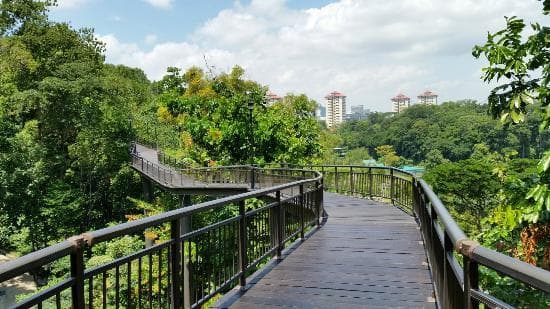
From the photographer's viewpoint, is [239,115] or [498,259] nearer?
[498,259]

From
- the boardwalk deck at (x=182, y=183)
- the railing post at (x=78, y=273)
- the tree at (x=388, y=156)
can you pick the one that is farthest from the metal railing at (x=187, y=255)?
the tree at (x=388, y=156)

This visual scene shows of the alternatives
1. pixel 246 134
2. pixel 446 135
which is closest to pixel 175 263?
pixel 246 134

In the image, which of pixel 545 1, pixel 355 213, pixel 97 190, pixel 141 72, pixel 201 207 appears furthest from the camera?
pixel 141 72

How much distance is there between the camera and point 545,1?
181 inches

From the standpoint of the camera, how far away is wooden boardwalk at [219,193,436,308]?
15.4 feet

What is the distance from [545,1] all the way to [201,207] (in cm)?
400

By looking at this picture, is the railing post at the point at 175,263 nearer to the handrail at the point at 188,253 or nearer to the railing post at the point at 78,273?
the handrail at the point at 188,253

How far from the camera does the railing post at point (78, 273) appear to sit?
2422 millimetres

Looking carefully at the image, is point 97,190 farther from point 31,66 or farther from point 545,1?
point 545,1

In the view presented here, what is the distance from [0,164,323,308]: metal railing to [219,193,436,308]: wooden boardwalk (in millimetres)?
325

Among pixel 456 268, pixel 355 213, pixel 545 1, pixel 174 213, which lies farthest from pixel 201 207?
pixel 355 213

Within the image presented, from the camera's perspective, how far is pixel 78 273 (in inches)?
97.6

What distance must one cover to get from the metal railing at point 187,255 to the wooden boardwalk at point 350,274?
33 centimetres

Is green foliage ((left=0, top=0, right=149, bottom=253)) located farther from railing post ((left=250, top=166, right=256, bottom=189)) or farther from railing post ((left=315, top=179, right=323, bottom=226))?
railing post ((left=315, top=179, right=323, bottom=226))
